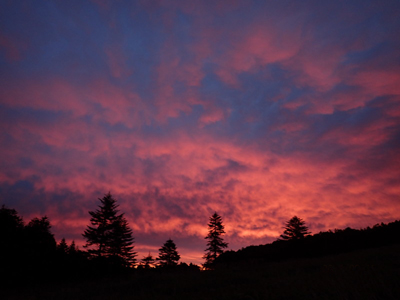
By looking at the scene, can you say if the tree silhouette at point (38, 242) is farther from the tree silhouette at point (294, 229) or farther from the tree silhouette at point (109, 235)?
the tree silhouette at point (294, 229)

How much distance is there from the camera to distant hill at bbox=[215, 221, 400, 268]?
69.4 feet

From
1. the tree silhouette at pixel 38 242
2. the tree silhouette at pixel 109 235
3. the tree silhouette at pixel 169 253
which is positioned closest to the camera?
the tree silhouette at pixel 38 242

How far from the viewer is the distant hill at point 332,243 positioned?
21141mm

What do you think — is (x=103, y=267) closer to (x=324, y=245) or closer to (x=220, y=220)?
(x=324, y=245)

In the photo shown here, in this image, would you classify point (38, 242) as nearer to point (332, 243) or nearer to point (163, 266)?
point (163, 266)

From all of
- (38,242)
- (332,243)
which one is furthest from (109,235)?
(332,243)

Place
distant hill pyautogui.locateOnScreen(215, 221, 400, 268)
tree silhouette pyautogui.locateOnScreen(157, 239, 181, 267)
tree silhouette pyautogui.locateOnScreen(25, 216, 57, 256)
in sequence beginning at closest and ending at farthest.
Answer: distant hill pyautogui.locateOnScreen(215, 221, 400, 268)
tree silhouette pyautogui.locateOnScreen(25, 216, 57, 256)
tree silhouette pyautogui.locateOnScreen(157, 239, 181, 267)

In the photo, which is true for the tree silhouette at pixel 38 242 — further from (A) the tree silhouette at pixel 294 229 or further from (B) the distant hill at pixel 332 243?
(A) the tree silhouette at pixel 294 229

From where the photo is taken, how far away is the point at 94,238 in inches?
1570

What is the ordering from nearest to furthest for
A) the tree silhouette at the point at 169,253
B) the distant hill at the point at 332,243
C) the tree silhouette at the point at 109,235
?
the distant hill at the point at 332,243 → the tree silhouette at the point at 109,235 → the tree silhouette at the point at 169,253

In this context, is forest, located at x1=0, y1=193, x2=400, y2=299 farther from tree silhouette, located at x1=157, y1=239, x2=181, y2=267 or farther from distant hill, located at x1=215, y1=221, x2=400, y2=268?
tree silhouette, located at x1=157, y1=239, x2=181, y2=267

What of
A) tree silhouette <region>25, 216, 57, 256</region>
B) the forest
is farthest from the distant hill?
tree silhouette <region>25, 216, 57, 256</region>

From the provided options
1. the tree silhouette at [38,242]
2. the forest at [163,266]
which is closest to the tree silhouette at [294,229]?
the forest at [163,266]

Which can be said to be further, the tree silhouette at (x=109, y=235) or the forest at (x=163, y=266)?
the tree silhouette at (x=109, y=235)
